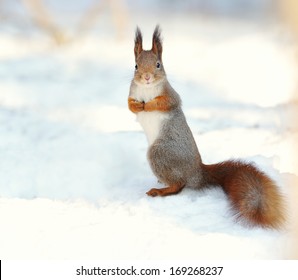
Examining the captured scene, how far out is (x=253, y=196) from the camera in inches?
101

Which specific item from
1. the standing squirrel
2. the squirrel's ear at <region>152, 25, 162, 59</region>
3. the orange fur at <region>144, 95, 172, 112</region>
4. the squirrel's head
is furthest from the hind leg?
the squirrel's ear at <region>152, 25, 162, 59</region>

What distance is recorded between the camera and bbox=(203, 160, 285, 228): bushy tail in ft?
8.21

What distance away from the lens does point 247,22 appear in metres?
9.14

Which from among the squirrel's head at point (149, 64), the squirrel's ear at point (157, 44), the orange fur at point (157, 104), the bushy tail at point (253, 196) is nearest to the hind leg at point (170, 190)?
the bushy tail at point (253, 196)

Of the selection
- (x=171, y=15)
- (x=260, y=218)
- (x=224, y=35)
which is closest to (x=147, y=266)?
(x=260, y=218)

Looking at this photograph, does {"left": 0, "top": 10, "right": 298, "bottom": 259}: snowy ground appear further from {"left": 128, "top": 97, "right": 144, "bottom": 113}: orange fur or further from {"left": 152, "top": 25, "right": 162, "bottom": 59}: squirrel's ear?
{"left": 152, "top": 25, "right": 162, "bottom": 59}: squirrel's ear

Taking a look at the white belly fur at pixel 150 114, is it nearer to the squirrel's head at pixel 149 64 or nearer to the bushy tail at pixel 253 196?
the squirrel's head at pixel 149 64

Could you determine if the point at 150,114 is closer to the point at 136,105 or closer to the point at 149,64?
the point at 136,105

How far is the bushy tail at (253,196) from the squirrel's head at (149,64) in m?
0.55

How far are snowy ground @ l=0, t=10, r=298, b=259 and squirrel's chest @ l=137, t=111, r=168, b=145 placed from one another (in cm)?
30

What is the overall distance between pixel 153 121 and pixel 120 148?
710 mm

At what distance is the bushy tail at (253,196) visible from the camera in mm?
2504

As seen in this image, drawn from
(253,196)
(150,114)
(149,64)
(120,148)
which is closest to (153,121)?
(150,114)

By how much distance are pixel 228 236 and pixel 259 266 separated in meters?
0.19
